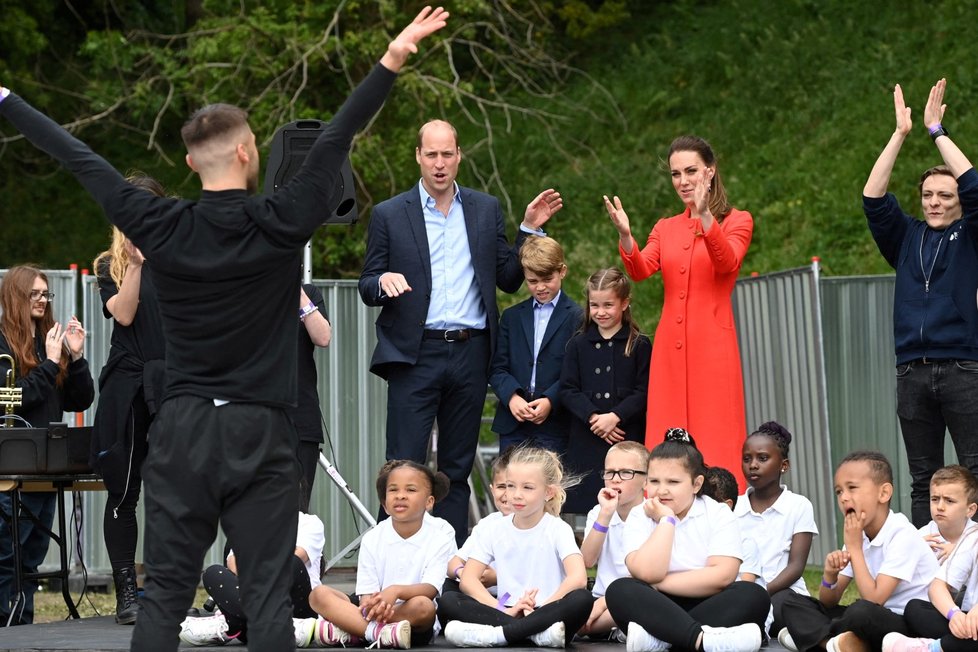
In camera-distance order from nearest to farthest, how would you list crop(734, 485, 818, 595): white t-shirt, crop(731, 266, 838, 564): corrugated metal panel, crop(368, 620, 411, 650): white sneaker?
crop(368, 620, 411, 650): white sneaker → crop(734, 485, 818, 595): white t-shirt → crop(731, 266, 838, 564): corrugated metal panel

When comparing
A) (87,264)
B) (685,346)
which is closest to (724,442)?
(685,346)

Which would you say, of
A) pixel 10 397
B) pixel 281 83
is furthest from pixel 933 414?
pixel 281 83

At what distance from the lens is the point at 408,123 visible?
1305 centimetres

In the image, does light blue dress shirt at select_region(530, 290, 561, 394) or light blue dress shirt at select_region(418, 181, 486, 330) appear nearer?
light blue dress shirt at select_region(418, 181, 486, 330)

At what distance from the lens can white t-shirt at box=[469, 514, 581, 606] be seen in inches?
206

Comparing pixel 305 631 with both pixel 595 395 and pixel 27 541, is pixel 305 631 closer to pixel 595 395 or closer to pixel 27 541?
pixel 595 395

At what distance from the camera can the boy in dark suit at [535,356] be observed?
5992 mm

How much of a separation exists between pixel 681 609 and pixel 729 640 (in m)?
0.19

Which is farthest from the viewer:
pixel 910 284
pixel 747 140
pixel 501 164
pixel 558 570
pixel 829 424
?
pixel 501 164

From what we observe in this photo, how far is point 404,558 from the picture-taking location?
17.5ft

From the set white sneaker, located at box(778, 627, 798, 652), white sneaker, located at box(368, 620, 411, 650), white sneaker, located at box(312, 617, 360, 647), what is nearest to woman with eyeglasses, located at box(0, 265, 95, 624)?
white sneaker, located at box(312, 617, 360, 647)

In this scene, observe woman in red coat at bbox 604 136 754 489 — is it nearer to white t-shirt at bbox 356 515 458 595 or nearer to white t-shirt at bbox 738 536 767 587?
white t-shirt at bbox 738 536 767 587

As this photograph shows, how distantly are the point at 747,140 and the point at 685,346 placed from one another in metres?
7.16

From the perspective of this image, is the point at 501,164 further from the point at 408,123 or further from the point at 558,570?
the point at 558,570
